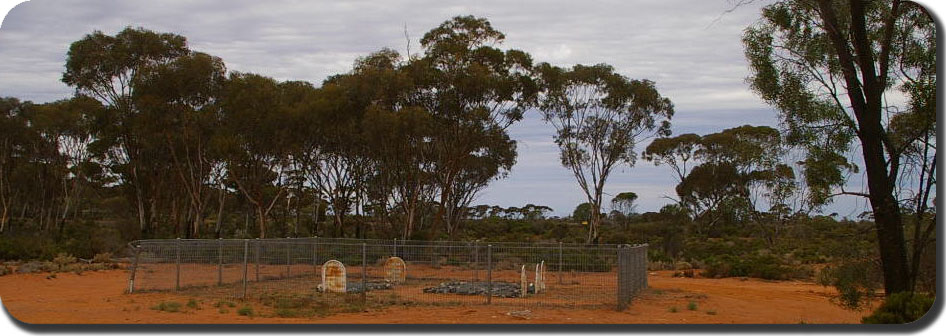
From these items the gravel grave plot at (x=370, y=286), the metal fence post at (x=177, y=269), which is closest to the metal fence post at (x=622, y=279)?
the gravel grave plot at (x=370, y=286)

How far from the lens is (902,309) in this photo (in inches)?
443

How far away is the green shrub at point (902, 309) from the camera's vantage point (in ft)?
36.4

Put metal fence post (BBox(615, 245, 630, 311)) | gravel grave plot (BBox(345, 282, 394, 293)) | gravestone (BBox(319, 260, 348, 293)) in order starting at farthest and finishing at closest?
gravel grave plot (BBox(345, 282, 394, 293)) < gravestone (BBox(319, 260, 348, 293)) < metal fence post (BBox(615, 245, 630, 311))

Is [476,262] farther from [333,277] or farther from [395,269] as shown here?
[333,277]

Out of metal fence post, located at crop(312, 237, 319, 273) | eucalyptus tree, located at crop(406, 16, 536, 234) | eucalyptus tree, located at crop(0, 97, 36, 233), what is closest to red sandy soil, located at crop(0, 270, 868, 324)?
metal fence post, located at crop(312, 237, 319, 273)

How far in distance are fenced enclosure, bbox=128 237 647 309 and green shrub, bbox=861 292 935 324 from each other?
4.96 meters

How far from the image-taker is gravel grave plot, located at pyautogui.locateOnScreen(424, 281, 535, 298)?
1775 centimetres

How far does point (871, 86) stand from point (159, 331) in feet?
33.2

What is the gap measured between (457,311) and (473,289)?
308 centimetres

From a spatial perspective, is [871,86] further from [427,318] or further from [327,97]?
[327,97]

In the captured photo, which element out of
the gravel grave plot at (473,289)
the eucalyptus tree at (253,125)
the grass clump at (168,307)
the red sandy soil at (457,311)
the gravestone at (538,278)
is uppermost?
the eucalyptus tree at (253,125)

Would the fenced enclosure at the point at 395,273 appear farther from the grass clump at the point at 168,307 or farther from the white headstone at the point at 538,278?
the grass clump at the point at 168,307

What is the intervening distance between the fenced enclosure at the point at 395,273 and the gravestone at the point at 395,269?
22 mm

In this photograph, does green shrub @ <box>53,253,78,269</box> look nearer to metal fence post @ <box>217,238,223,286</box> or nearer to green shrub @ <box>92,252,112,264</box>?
green shrub @ <box>92,252,112,264</box>
